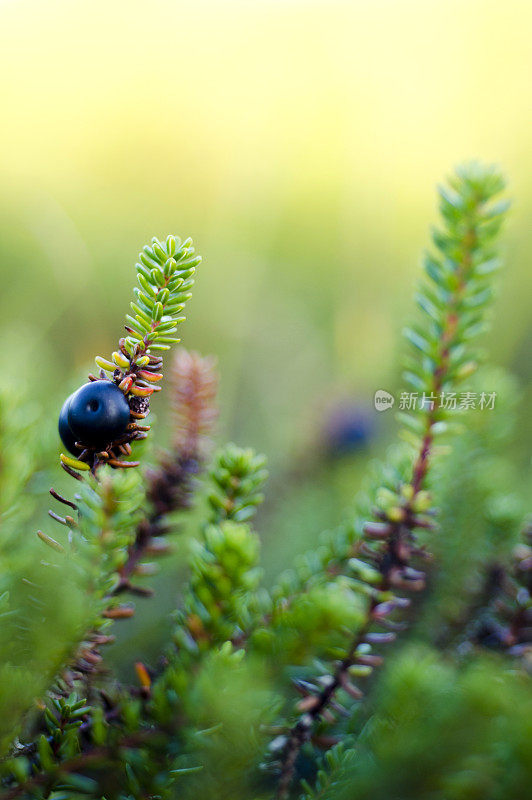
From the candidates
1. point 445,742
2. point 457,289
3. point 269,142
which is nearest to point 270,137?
point 269,142

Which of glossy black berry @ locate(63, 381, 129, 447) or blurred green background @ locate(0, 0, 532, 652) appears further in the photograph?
blurred green background @ locate(0, 0, 532, 652)

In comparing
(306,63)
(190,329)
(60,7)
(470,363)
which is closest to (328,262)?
(190,329)

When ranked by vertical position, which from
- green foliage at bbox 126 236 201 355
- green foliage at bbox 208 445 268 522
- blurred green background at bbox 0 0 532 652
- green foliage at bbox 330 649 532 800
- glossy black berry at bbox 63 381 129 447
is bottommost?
green foliage at bbox 330 649 532 800

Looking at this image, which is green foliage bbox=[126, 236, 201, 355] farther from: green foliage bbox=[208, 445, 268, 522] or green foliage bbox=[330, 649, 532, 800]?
green foliage bbox=[330, 649, 532, 800]

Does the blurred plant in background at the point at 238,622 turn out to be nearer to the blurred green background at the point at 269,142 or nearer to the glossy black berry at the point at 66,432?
the glossy black berry at the point at 66,432

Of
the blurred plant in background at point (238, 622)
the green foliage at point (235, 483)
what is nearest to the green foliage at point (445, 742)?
the blurred plant in background at point (238, 622)

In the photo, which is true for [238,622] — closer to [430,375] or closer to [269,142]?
[430,375]

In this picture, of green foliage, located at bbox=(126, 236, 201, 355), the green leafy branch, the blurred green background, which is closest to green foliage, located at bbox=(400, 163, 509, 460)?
the green leafy branch
